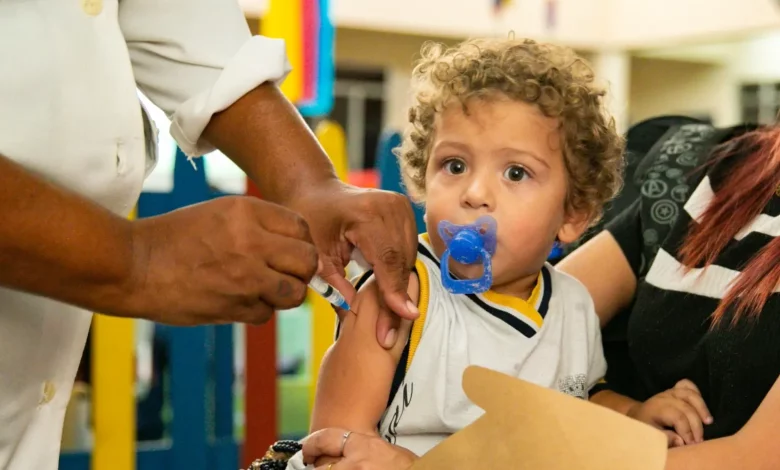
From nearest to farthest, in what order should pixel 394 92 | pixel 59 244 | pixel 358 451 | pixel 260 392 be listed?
pixel 59 244 → pixel 358 451 → pixel 260 392 → pixel 394 92

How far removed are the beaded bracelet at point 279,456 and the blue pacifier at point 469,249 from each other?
26 cm

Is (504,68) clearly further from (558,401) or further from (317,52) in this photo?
(317,52)

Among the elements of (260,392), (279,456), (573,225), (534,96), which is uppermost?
(534,96)

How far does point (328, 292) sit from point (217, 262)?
0.23m

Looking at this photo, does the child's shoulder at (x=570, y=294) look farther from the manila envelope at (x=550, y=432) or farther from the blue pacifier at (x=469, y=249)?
the manila envelope at (x=550, y=432)

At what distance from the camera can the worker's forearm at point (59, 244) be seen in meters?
0.69

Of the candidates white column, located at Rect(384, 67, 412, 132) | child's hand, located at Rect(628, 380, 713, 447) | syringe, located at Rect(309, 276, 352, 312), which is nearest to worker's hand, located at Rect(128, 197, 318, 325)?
syringe, located at Rect(309, 276, 352, 312)

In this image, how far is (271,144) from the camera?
3.50 feet

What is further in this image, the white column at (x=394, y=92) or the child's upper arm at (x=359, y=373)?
the white column at (x=394, y=92)

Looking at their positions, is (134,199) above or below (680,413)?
above

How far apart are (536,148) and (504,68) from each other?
98 millimetres

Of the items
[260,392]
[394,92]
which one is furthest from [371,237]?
[394,92]

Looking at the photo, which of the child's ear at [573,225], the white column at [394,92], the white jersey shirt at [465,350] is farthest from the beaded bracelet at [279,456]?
the white column at [394,92]

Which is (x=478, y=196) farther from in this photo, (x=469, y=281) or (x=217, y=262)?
(x=217, y=262)
